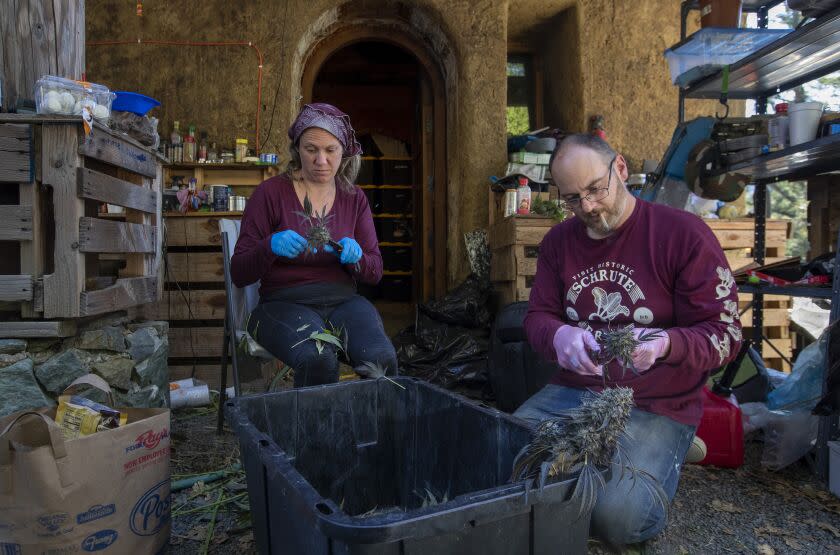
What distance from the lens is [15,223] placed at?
2.63 metres

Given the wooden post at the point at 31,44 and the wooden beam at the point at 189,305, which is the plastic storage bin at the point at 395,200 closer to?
the wooden beam at the point at 189,305

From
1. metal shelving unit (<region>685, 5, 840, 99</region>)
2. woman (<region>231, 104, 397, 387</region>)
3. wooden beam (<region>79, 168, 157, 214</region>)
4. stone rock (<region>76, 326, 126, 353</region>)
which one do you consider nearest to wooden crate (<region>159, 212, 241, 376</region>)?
wooden beam (<region>79, 168, 157, 214</region>)

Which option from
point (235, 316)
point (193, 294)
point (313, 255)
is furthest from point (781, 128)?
point (193, 294)

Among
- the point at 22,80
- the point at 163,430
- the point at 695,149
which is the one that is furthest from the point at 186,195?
the point at 695,149

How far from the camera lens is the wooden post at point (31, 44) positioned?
9.20ft

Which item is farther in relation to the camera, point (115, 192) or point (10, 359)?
point (115, 192)

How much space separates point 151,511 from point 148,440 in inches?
9.3

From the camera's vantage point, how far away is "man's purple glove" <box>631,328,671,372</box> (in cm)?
161

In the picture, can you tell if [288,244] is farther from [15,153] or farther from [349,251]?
[15,153]

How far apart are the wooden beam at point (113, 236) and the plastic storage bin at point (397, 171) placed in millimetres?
5920

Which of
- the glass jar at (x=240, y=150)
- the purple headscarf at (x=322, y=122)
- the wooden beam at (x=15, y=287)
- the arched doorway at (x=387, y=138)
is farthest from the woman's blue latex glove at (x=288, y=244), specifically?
the arched doorway at (x=387, y=138)

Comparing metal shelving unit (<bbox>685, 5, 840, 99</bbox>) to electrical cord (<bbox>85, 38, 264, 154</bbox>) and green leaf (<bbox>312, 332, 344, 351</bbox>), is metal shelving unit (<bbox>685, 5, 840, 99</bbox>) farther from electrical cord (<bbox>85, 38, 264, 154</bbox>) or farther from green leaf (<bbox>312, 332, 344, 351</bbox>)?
electrical cord (<bbox>85, 38, 264, 154</bbox>)

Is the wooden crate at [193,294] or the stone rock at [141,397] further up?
the wooden crate at [193,294]

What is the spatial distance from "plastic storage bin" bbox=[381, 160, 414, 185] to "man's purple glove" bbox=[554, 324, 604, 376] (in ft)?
25.0
